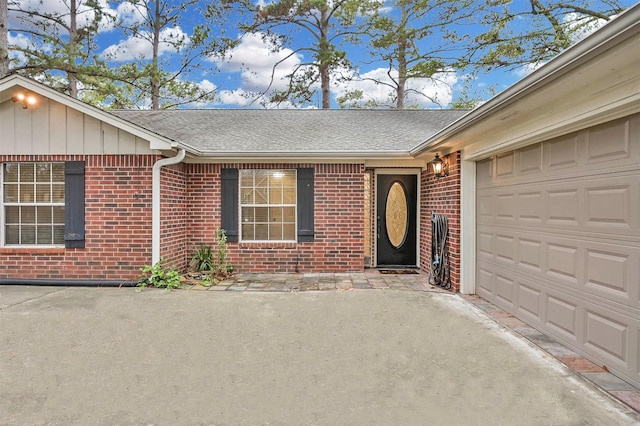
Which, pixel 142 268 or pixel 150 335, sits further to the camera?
pixel 142 268

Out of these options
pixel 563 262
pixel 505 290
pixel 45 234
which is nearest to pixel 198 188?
pixel 45 234

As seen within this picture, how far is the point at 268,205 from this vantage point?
277 inches

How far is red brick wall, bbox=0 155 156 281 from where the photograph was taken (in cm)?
592

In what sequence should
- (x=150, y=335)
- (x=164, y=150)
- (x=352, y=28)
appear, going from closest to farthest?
(x=150, y=335), (x=164, y=150), (x=352, y=28)

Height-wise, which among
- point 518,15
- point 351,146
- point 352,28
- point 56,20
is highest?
point 352,28

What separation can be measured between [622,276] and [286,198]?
208 inches

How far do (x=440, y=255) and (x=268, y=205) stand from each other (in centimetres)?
338

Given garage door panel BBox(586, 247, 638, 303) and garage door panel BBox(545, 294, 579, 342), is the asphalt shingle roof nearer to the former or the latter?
garage door panel BBox(545, 294, 579, 342)

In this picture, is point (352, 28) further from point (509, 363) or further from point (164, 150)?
point (509, 363)

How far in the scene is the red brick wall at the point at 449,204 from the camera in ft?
18.3

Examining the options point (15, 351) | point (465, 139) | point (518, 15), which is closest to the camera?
point (15, 351)

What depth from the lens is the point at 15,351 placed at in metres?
3.30

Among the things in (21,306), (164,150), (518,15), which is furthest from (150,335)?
(518,15)

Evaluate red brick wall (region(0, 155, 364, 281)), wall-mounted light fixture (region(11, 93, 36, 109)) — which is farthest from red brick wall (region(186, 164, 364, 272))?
wall-mounted light fixture (region(11, 93, 36, 109))
